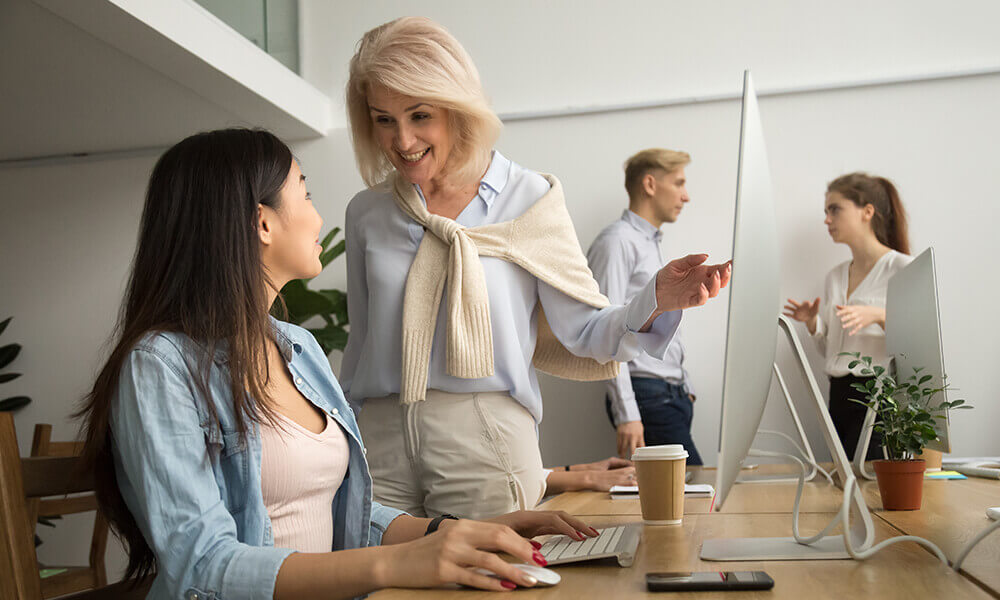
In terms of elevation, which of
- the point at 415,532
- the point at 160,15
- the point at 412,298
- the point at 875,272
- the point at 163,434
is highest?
the point at 160,15

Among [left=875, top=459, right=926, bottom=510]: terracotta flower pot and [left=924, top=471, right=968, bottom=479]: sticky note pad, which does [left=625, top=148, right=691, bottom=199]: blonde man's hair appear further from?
[left=875, top=459, right=926, bottom=510]: terracotta flower pot

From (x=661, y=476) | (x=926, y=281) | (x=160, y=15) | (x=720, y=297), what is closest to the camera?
(x=661, y=476)

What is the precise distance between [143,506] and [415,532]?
1.49 feet

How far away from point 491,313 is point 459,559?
0.88 metres

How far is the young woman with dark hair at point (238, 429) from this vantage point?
0.93 meters

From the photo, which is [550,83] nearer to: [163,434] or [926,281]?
[926,281]

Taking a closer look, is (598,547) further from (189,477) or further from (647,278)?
(647,278)

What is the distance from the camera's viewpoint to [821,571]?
0.91 metres

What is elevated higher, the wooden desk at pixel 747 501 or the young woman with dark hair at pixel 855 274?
the young woman with dark hair at pixel 855 274

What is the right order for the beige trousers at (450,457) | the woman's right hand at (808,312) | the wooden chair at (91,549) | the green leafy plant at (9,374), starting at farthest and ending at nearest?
the green leafy plant at (9,374), the woman's right hand at (808,312), the wooden chair at (91,549), the beige trousers at (450,457)

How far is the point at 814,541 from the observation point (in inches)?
40.9

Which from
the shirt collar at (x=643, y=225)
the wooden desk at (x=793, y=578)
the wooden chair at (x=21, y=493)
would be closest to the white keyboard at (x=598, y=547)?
the wooden desk at (x=793, y=578)

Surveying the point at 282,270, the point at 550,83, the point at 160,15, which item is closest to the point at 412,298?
the point at 282,270

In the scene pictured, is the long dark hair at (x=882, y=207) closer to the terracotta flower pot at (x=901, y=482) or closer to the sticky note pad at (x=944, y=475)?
the sticky note pad at (x=944, y=475)
